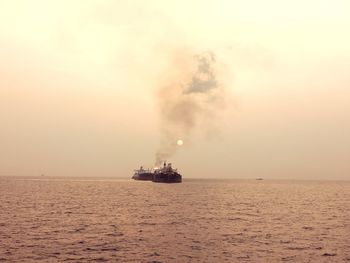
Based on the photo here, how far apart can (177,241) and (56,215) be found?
38.5 metres

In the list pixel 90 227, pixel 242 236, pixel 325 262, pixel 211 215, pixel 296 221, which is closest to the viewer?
pixel 325 262

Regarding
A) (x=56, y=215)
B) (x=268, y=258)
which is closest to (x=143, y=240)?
(x=268, y=258)

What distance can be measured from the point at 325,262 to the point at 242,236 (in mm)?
18068

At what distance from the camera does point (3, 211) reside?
9338cm

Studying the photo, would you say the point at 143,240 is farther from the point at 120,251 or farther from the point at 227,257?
the point at 227,257

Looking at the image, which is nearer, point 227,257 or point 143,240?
point 227,257

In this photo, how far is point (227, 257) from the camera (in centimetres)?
4750

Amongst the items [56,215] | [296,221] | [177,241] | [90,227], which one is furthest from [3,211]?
[296,221]

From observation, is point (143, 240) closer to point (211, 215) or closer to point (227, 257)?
point (227, 257)

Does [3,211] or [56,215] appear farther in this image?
[3,211]

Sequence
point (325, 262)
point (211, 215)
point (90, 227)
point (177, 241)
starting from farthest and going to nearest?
1. point (211, 215)
2. point (90, 227)
3. point (177, 241)
4. point (325, 262)

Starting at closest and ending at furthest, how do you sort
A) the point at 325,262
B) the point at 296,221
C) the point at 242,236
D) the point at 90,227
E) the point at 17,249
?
the point at 325,262
the point at 17,249
the point at 242,236
the point at 90,227
the point at 296,221

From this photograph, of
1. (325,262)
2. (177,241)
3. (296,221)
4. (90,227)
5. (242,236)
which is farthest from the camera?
(296,221)

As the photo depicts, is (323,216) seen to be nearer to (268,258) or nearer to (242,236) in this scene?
(242,236)
